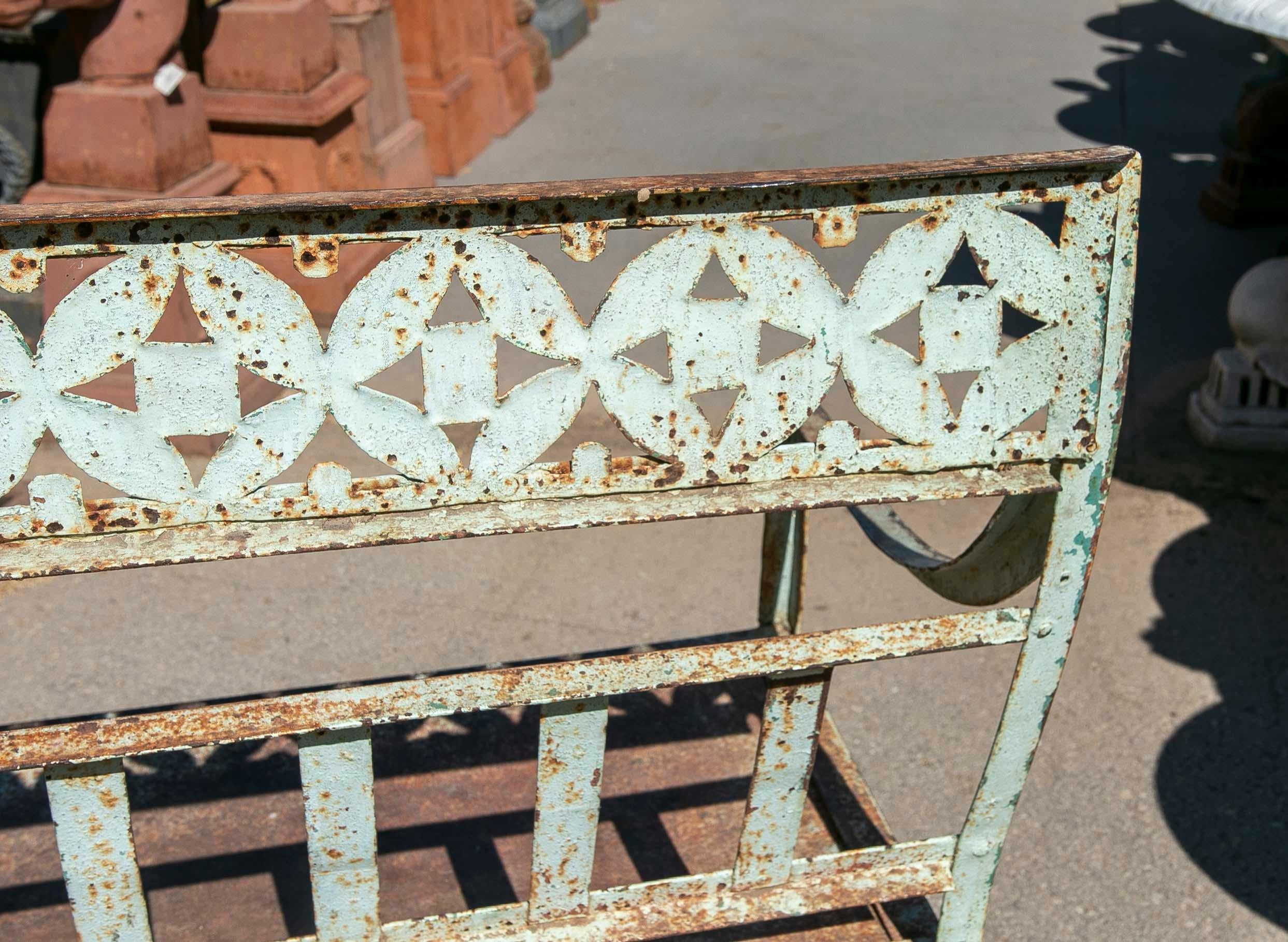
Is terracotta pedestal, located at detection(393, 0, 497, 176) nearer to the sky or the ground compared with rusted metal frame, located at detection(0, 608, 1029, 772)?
nearer to the ground

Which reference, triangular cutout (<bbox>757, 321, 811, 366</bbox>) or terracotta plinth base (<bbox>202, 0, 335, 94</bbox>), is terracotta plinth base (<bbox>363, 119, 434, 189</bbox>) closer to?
terracotta plinth base (<bbox>202, 0, 335, 94</bbox>)

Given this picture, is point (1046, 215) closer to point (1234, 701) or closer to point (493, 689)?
point (1234, 701)

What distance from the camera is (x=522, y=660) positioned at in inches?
110

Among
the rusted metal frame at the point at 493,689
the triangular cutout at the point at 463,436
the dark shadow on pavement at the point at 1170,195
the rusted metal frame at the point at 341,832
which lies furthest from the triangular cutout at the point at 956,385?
the rusted metal frame at the point at 341,832

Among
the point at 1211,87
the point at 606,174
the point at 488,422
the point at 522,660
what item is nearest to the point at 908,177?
the point at 488,422

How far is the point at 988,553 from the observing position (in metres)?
1.80

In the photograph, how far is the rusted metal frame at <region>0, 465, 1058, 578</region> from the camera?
131 cm

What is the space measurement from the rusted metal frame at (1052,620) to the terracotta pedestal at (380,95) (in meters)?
3.83

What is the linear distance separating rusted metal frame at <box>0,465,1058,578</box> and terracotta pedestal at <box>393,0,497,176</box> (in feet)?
17.1

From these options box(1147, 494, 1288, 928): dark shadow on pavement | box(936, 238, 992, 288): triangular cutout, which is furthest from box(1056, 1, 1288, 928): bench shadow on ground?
box(936, 238, 992, 288): triangular cutout

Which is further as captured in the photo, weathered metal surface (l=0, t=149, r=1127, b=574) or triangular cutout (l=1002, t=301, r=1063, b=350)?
triangular cutout (l=1002, t=301, r=1063, b=350)

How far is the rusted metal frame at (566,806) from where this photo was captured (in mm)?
1592

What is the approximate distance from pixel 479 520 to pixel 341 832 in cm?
50

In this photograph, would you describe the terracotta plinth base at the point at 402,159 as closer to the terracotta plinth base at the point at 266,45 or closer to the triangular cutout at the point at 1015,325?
the terracotta plinth base at the point at 266,45
